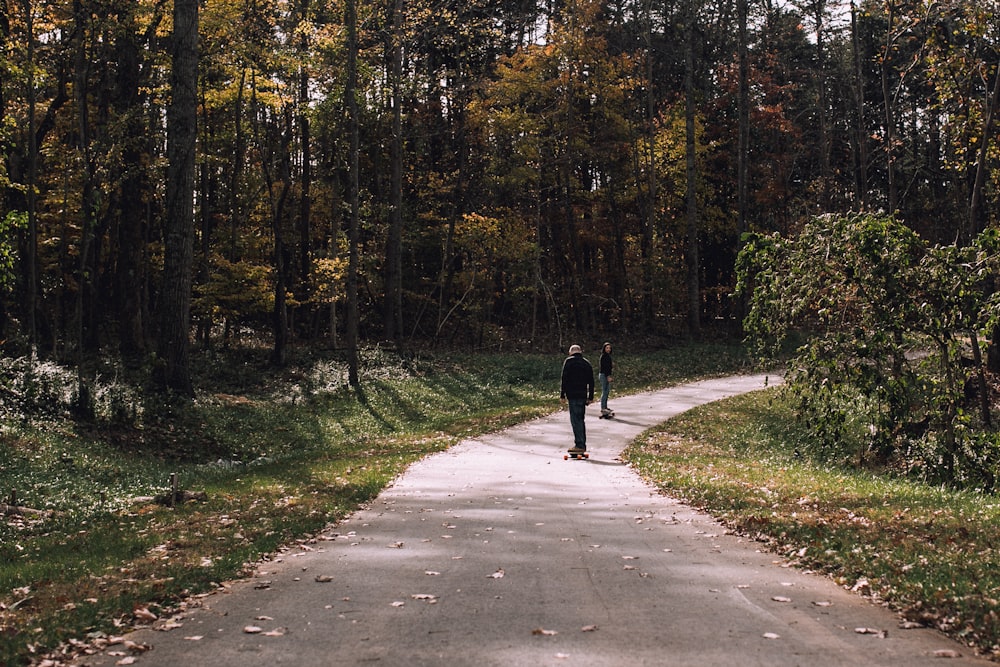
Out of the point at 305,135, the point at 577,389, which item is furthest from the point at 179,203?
the point at 305,135

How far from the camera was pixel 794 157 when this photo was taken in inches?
1788

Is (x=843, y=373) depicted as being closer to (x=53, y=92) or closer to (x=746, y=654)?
(x=746, y=654)

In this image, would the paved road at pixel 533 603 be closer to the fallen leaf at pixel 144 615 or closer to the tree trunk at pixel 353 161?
the fallen leaf at pixel 144 615

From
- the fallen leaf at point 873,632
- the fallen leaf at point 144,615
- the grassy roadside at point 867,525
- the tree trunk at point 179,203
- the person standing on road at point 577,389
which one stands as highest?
the tree trunk at point 179,203

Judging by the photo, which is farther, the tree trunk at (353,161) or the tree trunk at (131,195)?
the tree trunk at (353,161)

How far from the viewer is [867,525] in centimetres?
917

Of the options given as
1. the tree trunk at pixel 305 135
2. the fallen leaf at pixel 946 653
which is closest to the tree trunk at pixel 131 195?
the tree trunk at pixel 305 135

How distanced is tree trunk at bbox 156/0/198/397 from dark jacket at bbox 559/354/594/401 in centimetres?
1038

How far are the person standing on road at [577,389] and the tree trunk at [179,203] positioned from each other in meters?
10.4

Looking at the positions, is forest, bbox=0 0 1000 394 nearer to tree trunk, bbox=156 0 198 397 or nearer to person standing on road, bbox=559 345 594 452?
tree trunk, bbox=156 0 198 397

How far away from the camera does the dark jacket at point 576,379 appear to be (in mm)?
17031

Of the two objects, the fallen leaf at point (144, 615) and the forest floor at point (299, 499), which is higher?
the fallen leaf at point (144, 615)

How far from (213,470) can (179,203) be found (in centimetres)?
899

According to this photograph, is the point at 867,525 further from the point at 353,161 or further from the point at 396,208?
the point at 396,208
